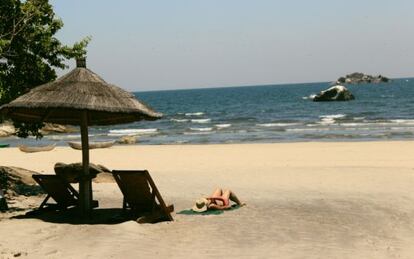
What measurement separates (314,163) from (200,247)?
1330cm

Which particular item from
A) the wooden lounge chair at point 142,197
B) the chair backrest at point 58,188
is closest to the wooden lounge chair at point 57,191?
the chair backrest at point 58,188

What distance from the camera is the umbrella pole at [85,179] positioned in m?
10.3

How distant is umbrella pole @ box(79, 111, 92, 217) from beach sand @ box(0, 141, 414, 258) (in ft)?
1.85

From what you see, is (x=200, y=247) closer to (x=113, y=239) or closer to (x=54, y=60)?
(x=113, y=239)

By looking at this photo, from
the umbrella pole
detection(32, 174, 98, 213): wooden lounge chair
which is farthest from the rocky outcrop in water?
the umbrella pole

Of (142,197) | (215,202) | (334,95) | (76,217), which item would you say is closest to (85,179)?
(76,217)

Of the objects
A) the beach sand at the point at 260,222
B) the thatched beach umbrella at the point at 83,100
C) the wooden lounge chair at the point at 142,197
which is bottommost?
the beach sand at the point at 260,222

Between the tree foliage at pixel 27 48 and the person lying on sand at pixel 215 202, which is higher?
the tree foliage at pixel 27 48

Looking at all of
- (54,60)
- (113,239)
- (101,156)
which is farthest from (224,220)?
(101,156)

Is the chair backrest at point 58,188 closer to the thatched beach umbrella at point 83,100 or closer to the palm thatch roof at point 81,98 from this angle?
the thatched beach umbrella at point 83,100

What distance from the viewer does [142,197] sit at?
409 inches

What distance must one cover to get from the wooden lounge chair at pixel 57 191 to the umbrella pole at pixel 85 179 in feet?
1.11

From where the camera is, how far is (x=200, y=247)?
27.0 ft

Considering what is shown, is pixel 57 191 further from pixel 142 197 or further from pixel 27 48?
pixel 27 48
